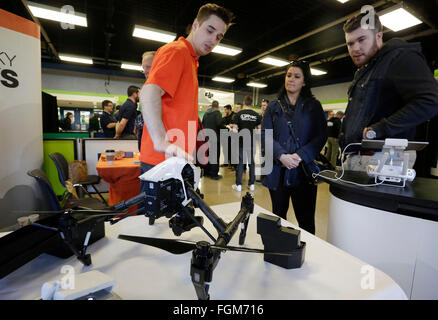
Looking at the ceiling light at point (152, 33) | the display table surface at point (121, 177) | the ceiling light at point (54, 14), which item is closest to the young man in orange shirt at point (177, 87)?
the display table surface at point (121, 177)

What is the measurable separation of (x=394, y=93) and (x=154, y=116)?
4.46 feet

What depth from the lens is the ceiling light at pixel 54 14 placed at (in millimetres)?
3944

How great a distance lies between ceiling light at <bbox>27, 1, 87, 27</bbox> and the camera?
3944 millimetres

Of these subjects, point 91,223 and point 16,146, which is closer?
point 91,223

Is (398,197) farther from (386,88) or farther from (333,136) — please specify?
(333,136)

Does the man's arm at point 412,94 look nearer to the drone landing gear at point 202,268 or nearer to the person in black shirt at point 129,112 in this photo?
the drone landing gear at point 202,268

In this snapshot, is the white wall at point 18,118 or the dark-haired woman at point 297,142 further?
the white wall at point 18,118

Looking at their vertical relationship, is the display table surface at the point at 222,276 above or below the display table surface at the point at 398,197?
below

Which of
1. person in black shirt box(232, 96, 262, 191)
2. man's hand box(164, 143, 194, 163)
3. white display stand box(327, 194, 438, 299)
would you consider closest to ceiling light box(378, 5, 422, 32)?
person in black shirt box(232, 96, 262, 191)
